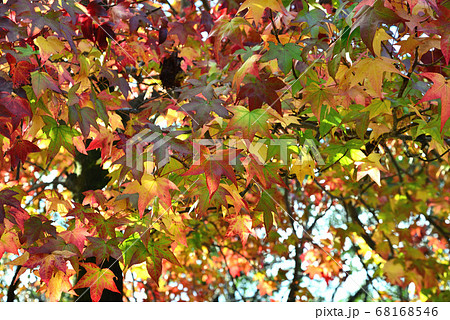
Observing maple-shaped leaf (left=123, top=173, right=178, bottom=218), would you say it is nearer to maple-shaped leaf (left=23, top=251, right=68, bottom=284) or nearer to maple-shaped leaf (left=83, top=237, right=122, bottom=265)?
maple-shaped leaf (left=83, top=237, right=122, bottom=265)

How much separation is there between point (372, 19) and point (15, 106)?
145cm

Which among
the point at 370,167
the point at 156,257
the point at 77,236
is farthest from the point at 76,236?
the point at 370,167

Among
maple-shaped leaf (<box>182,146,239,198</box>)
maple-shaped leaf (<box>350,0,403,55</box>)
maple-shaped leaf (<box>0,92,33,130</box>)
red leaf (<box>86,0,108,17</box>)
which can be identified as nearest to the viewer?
maple-shaped leaf (<box>350,0,403,55</box>)

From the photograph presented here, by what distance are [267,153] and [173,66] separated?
1.32 meters

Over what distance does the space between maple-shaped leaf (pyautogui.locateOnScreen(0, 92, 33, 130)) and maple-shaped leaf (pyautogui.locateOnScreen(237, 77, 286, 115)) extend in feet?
2.98

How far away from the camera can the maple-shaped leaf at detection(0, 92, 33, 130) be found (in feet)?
5.66

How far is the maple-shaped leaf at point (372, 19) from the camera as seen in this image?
1.44 m

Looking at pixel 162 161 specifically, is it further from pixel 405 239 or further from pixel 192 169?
pixel 405 239

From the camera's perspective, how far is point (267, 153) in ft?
6.25

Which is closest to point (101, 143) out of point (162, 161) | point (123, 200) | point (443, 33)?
point (123, 200)

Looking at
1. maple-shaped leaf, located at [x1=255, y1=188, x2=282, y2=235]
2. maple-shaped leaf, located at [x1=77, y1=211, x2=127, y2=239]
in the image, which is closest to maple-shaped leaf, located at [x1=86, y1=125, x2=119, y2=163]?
maple-shaped leaf, located at [x1=77, y1=211, x2=127, y2=239]

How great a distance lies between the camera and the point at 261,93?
1.69 m

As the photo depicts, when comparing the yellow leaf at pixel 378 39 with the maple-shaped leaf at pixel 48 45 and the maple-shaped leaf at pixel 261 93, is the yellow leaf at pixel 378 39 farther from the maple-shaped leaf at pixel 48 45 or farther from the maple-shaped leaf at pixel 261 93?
the maple-shaped leaf at pixel 48 45

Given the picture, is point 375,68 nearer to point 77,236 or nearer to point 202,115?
point 202,115
